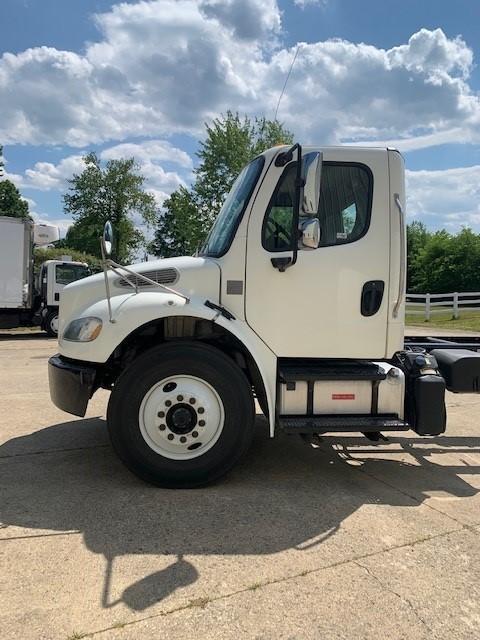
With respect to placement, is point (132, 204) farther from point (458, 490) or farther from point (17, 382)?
point (458, 490)

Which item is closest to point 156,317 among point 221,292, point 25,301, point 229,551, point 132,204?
point 221,292

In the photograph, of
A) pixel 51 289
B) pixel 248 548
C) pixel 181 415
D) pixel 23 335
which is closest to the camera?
pixel 248 548

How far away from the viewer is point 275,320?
4.17 m

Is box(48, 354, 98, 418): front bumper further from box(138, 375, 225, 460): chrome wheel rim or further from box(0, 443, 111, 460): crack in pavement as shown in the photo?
box(0, 443, 111, 460): crack in pavement

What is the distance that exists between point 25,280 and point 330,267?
13977 millimetres

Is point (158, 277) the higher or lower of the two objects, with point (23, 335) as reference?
higher

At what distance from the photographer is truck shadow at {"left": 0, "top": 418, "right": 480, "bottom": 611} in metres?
3.10

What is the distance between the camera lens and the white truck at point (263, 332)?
3.91m

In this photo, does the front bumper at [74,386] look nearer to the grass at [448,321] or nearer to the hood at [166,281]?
the hood at [166,281]

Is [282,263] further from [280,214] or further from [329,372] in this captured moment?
[329,372]

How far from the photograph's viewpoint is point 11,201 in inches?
2623

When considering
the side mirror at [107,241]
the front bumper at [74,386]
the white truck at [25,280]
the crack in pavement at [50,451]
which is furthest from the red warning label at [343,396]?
the white truck at [25,280]

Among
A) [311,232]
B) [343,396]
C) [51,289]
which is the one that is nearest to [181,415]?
[343,396]

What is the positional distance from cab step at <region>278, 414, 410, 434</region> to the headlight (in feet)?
5.03
